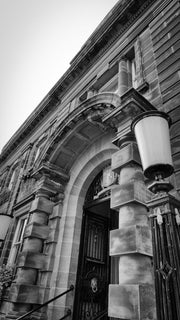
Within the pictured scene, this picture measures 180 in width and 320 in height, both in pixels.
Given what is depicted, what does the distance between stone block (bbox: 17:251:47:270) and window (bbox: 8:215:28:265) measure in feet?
7.14

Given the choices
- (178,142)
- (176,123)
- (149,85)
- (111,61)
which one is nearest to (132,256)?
(178,142)

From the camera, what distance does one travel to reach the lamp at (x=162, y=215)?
133 centimetres

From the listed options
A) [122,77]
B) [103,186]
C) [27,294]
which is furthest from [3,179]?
[122,77]

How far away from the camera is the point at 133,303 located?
2.23 m

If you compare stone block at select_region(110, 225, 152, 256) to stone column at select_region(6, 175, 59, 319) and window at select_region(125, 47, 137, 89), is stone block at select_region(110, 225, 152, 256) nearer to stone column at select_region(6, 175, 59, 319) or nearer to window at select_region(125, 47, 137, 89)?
stone column at select_region(6, 175, 59, 319)

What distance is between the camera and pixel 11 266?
260 inches

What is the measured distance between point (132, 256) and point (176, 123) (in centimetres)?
206

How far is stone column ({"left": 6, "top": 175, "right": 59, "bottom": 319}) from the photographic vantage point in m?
4.49

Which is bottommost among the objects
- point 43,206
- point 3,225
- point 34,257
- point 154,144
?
point 34,257

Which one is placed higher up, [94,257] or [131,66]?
[131,66]

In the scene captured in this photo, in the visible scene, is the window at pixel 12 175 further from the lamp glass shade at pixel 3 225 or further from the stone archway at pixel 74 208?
the stone archway at pixel 74 208

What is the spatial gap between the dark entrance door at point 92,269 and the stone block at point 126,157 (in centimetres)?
260

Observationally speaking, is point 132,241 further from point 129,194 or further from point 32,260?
point 32,260

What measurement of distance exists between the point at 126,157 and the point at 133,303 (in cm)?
184
